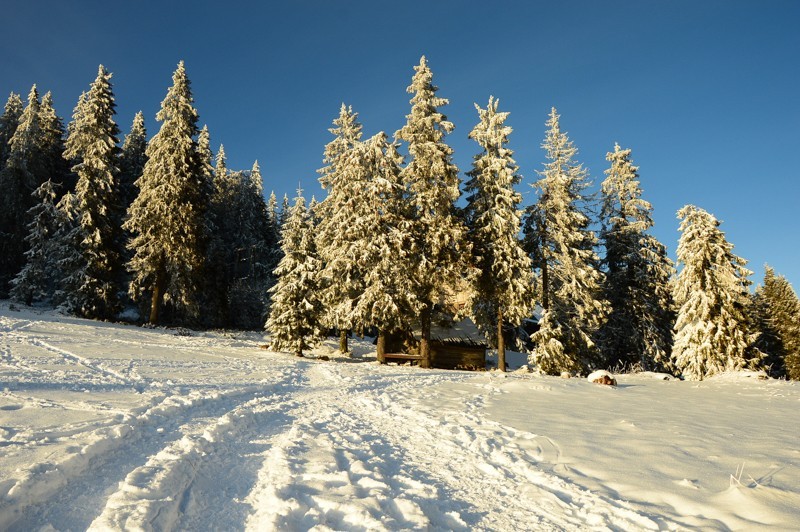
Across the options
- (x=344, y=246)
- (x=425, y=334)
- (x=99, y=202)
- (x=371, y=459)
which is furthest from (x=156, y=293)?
(x=371, y=459)

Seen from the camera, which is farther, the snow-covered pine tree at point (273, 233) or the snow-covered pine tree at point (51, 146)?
the snow-covered pine tree at point (273, 233)

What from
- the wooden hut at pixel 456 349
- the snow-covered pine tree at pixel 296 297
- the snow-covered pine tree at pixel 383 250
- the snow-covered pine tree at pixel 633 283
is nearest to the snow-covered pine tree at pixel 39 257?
the snow-covered pine tree at pixel 296 297

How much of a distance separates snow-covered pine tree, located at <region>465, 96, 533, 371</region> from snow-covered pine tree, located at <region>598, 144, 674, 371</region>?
29.5ft

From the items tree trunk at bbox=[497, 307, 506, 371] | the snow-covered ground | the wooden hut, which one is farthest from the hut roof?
the snow-covered ground

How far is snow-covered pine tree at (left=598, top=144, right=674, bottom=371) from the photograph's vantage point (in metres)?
27.5

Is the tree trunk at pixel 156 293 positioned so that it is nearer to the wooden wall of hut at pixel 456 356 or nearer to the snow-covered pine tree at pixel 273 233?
the snow-covered pine tree at pixel 273 233

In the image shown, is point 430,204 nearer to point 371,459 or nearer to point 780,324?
point 371,459

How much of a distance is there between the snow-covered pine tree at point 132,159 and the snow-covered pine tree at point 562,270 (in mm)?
33632

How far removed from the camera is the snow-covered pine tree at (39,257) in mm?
28781

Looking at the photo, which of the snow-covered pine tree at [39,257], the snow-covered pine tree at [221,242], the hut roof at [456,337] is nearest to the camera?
the snow-covered pine tree at [39,257]

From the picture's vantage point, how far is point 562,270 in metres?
23.8

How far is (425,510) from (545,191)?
77.7 feet

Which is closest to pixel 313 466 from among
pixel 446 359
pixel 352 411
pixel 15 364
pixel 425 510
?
pixel 425 510

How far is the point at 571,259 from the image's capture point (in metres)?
23.7
